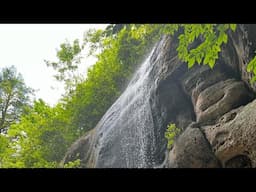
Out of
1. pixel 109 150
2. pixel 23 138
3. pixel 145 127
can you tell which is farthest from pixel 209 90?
pixel 23 138

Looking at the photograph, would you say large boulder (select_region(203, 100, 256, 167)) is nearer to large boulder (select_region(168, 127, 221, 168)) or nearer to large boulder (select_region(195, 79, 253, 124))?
large boulder (select_region(168, 127, 221, 168))

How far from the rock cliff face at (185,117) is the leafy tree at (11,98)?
868 cm

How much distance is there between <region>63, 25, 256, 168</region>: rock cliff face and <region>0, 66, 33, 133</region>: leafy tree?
8.68m

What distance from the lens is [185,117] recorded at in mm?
8953

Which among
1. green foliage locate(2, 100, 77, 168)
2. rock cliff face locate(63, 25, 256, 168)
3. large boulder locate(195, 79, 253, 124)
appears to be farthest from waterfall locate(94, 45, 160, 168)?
green foliage locate(2, 100, 77, 168)

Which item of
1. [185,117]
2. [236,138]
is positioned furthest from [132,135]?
[236,138]

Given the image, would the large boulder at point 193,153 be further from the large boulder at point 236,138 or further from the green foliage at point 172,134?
the green foliage at point 172,134

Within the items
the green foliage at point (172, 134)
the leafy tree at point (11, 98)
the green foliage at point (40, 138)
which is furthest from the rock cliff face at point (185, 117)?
the leafy tree at point (11, 98)

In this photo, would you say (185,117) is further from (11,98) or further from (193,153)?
(11,98)

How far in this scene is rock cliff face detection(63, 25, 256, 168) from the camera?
6.38 meters

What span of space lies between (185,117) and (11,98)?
1555 centimetres

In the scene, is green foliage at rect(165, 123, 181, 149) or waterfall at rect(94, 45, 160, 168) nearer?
green foliage at rect(165, 123, 181, 149)

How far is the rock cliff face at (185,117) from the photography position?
6.38 m
